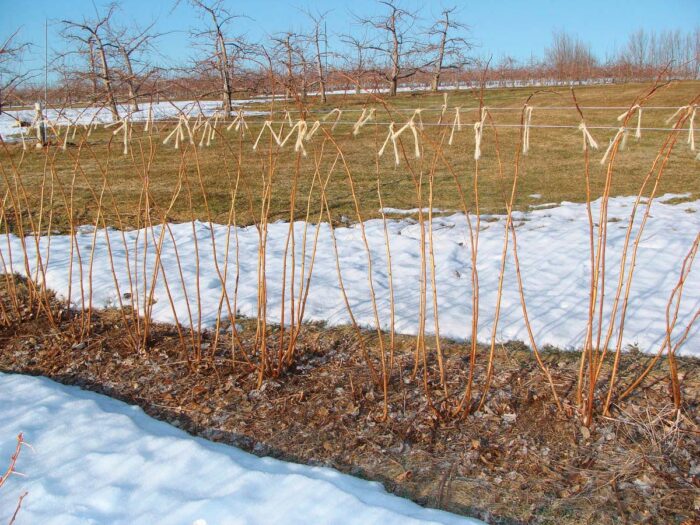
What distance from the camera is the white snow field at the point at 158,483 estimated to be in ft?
5.51

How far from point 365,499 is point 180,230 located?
12.6 ft

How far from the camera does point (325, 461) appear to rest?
202 centimetres

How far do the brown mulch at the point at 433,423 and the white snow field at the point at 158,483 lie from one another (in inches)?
5.5

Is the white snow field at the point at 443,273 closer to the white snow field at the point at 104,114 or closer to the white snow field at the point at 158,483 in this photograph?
the white snow field at the point at 104,114

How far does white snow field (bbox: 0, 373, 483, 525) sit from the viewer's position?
5.51 ft

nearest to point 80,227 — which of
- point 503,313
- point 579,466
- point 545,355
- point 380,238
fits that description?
point 380,238

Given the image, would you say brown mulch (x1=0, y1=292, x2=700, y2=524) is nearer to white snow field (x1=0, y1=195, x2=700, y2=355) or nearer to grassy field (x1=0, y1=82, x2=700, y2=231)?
white snow field (x1=0, y1=195, x2=700, y2=355)

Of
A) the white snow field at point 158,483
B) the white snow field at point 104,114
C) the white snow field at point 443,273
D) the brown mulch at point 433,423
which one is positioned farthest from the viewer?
the white snow field at point 443,273

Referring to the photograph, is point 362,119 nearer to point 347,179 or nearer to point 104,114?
point 347,179

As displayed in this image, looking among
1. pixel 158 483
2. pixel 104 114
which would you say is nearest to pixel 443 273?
pixel 158 483

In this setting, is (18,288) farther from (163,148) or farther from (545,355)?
(163,148)

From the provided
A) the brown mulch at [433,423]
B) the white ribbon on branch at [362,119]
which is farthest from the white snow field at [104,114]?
the brown mulch at [433,423]

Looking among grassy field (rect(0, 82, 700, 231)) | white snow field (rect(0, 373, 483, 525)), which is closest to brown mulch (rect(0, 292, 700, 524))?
white snow field (rect(0, 373, 483, 525))

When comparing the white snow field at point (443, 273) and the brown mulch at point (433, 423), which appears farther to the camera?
the white snow field at point (443, 273)
